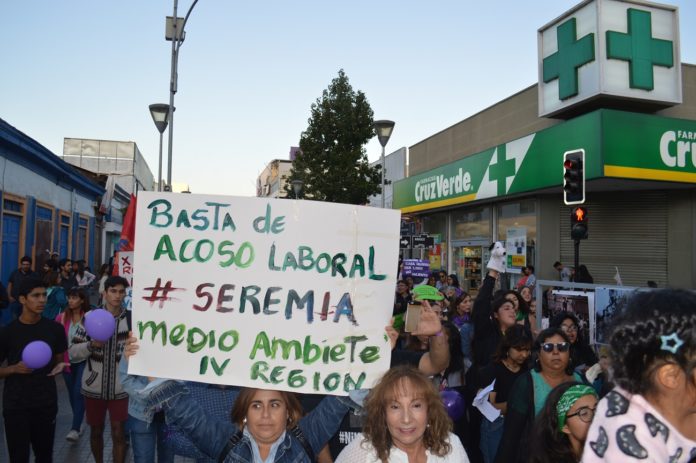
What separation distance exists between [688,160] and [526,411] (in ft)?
41.2

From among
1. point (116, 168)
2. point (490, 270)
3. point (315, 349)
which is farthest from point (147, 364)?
point (116, 168)

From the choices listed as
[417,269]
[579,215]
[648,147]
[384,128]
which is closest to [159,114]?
[384,128]

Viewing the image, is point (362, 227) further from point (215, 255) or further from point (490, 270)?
point (490, 270)

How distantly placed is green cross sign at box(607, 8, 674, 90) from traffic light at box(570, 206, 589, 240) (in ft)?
18.6

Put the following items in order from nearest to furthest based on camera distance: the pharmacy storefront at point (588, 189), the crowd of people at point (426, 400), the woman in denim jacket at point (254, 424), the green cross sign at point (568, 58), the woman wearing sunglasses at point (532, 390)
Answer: the crowd of people at point (426, 400), the woman in denim jacket at point (254, 424), the woman wearing sunglasses at point (532, 390), the pharmacy storefront at point (588, 189), the green cross sign at point (568, 58)

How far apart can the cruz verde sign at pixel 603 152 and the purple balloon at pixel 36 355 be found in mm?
11750

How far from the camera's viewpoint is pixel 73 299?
598 centimetres

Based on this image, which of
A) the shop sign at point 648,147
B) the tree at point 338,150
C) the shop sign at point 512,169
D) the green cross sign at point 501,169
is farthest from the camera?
the tree at point 338,150

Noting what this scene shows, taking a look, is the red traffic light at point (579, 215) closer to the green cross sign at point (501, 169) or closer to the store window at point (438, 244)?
the green cross sign at point (501, 169)

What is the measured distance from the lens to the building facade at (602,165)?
12906 millimetres

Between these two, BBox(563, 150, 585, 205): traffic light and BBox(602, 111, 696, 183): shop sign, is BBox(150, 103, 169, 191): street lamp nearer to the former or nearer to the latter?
BBox(563, 150, 585, 205): traffic light

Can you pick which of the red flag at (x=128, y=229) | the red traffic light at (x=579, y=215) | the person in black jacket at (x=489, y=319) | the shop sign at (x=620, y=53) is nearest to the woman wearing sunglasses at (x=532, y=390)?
the person in black jacket at (x=489, y=319)

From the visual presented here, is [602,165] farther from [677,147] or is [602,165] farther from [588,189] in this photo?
[588,189]

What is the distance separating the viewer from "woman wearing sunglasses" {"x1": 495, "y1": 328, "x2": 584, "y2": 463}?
3.10 meters
